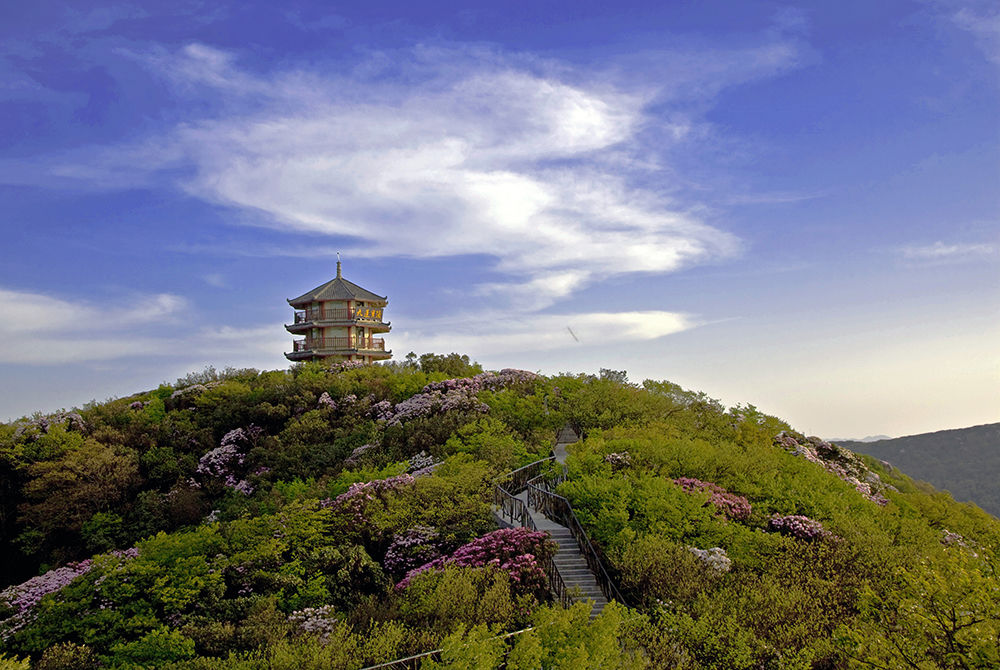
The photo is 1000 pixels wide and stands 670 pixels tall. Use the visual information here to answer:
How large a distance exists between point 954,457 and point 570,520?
61.5m

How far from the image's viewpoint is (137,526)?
92.3 feet

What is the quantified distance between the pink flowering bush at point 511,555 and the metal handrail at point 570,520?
1232 millimetres

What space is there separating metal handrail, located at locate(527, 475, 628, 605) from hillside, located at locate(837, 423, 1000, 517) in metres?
47.6

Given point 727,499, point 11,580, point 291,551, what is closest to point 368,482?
point 291,551

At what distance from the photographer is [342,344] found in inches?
1871

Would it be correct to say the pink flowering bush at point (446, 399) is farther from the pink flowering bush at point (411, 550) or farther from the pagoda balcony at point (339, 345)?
the pagoda balcony at point (339, 345)

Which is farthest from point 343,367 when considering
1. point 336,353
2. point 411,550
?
point 411,550

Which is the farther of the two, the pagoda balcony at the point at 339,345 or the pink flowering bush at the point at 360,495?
the pagoda balcony at the point at 339,345

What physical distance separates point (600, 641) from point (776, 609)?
388cm

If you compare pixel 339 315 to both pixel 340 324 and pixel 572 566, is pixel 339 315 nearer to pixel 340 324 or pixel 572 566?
pixel 340 324

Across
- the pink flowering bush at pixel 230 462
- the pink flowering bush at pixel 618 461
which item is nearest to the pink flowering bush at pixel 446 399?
the pink flowering bush at pixel 230 462

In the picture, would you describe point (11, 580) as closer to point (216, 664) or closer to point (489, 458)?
point (489, 458)

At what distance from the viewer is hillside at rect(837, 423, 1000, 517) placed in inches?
2483

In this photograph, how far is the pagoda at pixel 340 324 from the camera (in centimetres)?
4716
